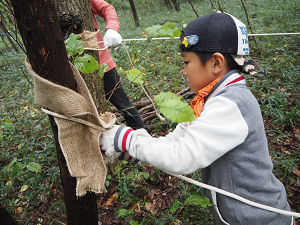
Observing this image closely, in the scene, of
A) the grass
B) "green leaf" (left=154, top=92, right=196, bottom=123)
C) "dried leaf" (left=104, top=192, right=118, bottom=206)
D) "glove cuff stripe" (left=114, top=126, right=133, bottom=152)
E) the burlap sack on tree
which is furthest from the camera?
"dried leaf" (left=104, top=192, right=118, bottom=206)

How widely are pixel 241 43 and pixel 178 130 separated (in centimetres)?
63

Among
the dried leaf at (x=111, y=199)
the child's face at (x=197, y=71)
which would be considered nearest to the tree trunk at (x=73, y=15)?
the child's face at (x=197, y=71)

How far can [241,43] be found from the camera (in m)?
1.06

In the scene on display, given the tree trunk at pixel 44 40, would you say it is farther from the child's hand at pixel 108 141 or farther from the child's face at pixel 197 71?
the child's face at pixel 197 71

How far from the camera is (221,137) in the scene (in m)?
0.86

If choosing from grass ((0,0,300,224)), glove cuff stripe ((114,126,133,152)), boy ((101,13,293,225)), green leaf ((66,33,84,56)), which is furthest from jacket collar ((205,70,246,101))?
green leaf ((66,33,84,56))

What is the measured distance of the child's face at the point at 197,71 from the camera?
1.09 metres

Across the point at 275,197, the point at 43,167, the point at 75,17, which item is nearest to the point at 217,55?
the point at 275,197

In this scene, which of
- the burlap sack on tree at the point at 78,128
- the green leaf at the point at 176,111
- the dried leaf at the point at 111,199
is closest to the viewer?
the green leaf at the point at 176,111

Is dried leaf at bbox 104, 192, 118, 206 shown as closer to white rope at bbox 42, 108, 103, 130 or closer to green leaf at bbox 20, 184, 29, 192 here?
green leaf at bbox 20, 184, 29, 192

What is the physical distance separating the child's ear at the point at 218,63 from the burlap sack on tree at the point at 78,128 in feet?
2.10

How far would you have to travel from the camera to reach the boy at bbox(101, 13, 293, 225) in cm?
87

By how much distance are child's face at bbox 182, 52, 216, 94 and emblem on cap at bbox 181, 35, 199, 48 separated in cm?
6

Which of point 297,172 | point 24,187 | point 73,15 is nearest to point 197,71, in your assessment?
point 73,15
